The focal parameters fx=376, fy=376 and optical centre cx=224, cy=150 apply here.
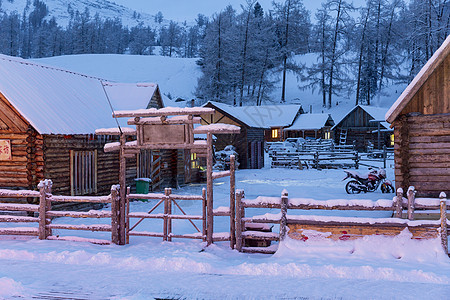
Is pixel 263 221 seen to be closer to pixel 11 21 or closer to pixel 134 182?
pixel 134 182

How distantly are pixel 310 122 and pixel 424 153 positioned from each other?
36.1 meters

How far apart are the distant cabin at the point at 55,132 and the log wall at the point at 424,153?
9.06 m

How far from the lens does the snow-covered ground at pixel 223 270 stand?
20.3 ft

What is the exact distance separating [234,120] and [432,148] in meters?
21.3

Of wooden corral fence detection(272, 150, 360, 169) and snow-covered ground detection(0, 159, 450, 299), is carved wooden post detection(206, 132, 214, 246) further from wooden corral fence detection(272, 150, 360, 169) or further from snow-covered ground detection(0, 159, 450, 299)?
wooden corral fence detection(272, 150, 360, 169)

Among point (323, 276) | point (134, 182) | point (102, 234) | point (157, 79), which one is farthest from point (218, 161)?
point (157, 79)

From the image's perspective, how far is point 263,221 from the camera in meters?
8.34

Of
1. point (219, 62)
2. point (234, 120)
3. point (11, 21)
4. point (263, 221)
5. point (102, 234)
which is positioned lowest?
point (102, 234)

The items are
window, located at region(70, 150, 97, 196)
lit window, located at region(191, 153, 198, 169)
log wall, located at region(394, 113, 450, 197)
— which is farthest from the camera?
lit window, located at region(191, 153, 198, 169)

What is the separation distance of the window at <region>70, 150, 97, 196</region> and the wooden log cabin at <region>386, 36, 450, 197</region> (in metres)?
11.7

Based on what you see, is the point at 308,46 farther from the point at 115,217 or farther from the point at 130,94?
the point at 115,217

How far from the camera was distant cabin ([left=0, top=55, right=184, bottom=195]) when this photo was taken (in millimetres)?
13312

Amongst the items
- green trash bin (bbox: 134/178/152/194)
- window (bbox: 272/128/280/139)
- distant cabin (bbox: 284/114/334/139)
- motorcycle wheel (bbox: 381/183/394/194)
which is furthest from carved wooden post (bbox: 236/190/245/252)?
A: window (bbox: 272/128/280/139)

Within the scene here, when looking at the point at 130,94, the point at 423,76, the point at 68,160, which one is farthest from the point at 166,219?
the point at 130,94
